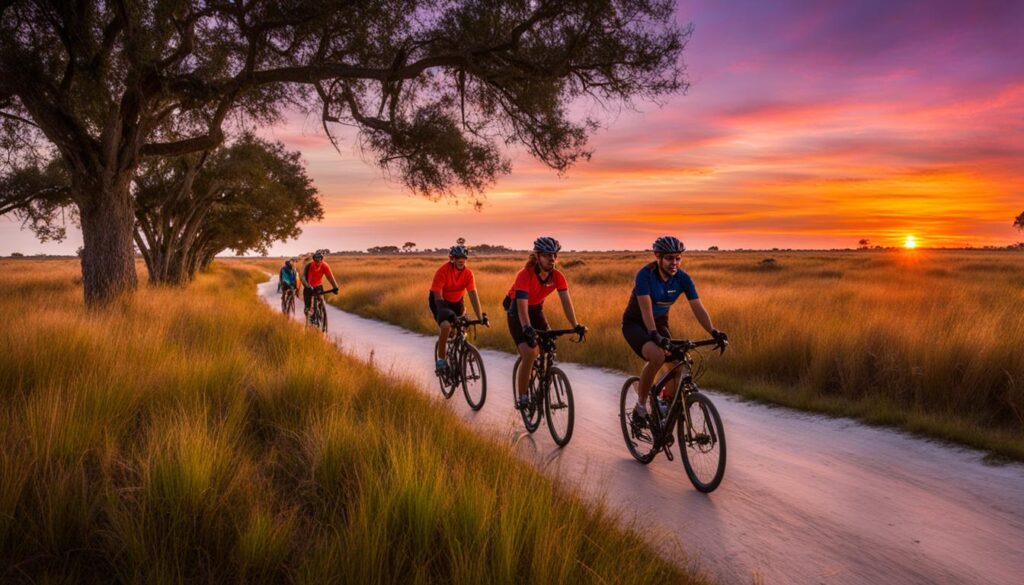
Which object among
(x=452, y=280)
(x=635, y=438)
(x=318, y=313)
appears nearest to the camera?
(x=635, y=438)

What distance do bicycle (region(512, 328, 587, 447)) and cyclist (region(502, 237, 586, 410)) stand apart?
0.35 ft

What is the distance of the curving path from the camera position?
3986 millimetres

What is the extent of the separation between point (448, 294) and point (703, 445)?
486cm

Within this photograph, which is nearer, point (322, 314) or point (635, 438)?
point (635, 438)

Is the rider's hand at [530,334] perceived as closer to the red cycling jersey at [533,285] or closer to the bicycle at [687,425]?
the red cycling jersey at [533,285]

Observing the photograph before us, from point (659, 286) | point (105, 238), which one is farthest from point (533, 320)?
point (105, 238)

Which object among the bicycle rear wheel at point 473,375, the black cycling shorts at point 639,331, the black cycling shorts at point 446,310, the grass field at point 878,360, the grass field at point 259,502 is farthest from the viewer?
the black cycling shorts at point 446,310

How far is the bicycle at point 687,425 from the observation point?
5.23 m

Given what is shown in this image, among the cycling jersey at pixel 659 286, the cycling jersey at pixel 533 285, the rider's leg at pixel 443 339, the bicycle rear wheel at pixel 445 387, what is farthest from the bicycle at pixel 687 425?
Result: the rider's leg at pixel 443 339

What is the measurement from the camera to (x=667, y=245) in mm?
5594

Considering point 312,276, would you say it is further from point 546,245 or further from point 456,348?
point 546,245

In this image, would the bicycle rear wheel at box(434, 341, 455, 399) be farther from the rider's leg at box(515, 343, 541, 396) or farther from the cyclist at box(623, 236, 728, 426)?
the cyclist at box(623, 236, 728, 426)

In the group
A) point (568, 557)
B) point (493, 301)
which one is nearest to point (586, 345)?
point (493, 301)

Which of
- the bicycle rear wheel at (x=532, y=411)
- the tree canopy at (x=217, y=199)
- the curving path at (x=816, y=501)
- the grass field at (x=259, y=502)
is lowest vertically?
the curving path at (x=816, y=501)
